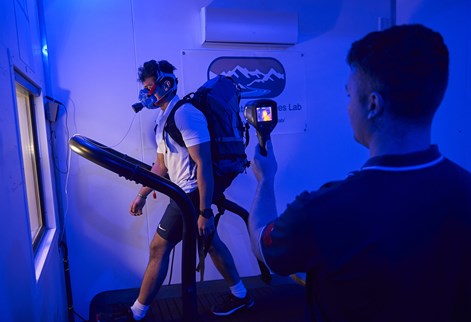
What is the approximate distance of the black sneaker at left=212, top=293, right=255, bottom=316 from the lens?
252 cm

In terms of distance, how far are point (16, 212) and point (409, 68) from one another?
57.9 inches

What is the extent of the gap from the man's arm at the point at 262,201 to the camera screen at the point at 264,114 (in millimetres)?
169

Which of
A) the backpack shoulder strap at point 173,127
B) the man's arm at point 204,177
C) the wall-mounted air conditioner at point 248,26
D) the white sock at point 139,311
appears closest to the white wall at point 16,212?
the white sock at point 139,311

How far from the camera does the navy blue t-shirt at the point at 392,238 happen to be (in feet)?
2.36

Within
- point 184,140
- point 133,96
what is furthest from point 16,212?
point 133,96

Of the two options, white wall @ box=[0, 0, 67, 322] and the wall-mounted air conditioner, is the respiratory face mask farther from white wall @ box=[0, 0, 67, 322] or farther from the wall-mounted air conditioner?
the wall-mounted air conditioner

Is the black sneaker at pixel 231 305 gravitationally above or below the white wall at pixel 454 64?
below

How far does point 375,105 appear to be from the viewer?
31.1 inches

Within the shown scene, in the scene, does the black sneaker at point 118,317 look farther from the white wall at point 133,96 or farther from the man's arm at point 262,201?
the man's arm at point 262,201

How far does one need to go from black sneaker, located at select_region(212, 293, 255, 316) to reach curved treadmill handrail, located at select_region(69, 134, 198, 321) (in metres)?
0.55

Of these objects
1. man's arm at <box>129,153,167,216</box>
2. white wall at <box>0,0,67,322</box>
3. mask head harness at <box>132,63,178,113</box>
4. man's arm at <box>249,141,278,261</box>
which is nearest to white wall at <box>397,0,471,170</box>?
mask head harness at <box>132,63,178,113</box>

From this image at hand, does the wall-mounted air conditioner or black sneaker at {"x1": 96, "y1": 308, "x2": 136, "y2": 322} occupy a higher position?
the wall-mounted air conditioner

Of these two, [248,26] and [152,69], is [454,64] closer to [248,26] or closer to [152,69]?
[248,26]

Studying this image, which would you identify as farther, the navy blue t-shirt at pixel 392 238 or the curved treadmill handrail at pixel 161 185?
the curved treadmill handrail at pixel 161 185
